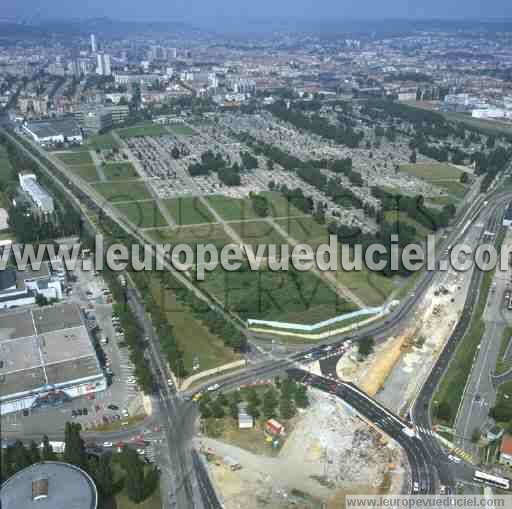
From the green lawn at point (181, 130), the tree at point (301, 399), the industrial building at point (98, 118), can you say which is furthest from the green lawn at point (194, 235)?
the industrial building at point (98, 118)

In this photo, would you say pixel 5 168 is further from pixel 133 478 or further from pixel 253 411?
pixel 133 478

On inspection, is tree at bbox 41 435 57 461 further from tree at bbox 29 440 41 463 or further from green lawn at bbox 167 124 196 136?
green lawn at bbox 167 124 196 136

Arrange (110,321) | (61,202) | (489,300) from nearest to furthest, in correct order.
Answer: (110,321), (489,300), (61,202)

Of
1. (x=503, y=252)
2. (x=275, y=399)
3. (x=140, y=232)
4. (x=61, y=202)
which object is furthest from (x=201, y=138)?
(x=275, y=399)

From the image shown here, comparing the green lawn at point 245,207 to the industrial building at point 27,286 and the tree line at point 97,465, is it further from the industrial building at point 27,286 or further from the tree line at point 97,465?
the tree line at point 97,465

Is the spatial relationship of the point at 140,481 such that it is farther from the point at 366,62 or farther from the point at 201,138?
the point at 366,62
